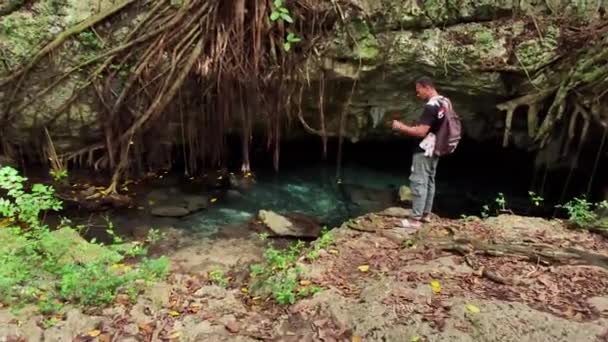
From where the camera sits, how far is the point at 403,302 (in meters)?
3.50

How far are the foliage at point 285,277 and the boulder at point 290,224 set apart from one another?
149 cm

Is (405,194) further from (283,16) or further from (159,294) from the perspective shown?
(159,294)

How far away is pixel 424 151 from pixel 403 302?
172cm

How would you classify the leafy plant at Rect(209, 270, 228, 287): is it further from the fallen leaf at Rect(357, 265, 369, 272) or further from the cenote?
the cenote

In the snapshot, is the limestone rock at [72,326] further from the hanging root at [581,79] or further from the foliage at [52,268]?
the hanging root at [581,79]

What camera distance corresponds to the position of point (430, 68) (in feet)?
22.4

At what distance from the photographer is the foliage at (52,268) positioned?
146 inches

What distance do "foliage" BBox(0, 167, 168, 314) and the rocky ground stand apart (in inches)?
5.5

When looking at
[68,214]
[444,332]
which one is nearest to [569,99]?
[444,332]

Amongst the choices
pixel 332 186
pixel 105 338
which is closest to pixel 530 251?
pixel 105 338

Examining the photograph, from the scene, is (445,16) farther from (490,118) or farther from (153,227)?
(153,227)

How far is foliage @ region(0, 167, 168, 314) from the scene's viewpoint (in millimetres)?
3709

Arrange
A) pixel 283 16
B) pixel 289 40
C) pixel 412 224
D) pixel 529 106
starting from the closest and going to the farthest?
pixel 412 224, pixel 283 16, pixel 289 40, pixel 529 106

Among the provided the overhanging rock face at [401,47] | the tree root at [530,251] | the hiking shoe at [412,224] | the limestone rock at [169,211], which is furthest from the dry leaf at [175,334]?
the overhanging rock face at [401,47]
